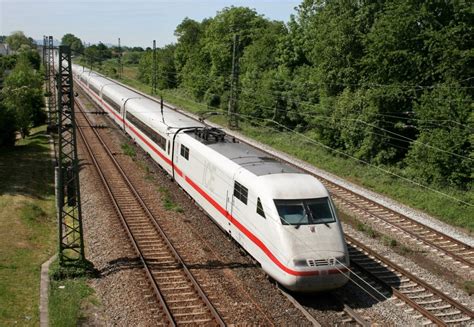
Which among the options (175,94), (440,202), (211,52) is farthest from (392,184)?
(175,94)

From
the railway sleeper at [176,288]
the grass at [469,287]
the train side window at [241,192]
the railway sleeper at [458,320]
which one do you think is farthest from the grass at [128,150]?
the railway sleeper at [458,320]

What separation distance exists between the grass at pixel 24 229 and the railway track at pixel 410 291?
32.2ft

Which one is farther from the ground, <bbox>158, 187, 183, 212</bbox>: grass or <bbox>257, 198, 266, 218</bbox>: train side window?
<bbox>257, 198, 266, 218</bbox>: train side window

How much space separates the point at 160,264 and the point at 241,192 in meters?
3.62

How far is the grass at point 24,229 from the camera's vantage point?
12914mm

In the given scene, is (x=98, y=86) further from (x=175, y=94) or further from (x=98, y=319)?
(x=98, y=319)

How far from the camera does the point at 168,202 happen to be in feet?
70.1

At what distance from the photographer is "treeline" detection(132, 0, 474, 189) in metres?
25.6

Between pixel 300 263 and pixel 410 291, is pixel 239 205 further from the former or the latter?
pixel 410 291

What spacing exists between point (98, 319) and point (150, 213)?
8.13 meters

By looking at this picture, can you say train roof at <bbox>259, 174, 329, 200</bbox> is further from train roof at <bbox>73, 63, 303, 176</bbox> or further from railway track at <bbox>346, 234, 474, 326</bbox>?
railway track at <bbox>346, 234, 474, 326</bbox>

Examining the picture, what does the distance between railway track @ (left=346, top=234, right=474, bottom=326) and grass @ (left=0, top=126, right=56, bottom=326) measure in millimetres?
9806

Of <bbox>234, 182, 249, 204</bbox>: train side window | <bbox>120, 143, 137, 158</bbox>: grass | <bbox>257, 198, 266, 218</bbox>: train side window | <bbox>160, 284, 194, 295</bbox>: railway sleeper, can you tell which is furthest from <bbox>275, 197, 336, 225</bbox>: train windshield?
<bbox>120, 143, 137, 158</bbox>: grass

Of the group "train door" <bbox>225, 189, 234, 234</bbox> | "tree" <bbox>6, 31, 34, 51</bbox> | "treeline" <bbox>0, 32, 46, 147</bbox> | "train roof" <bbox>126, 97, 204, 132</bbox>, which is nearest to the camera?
"train door" <bbox>225, 189, 234, 234</bbox>
